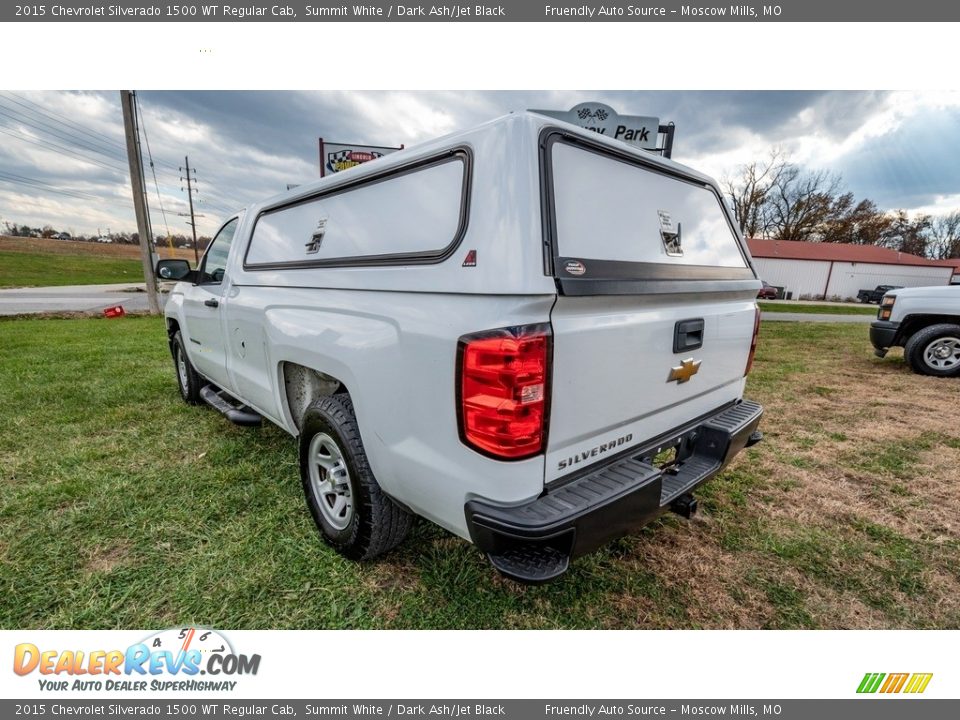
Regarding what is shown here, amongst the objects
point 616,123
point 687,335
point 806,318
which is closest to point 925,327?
point 616,123

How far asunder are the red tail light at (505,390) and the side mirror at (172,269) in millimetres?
3443

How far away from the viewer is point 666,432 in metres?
2.23

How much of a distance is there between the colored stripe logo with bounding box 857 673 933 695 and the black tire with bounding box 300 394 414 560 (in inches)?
80.9

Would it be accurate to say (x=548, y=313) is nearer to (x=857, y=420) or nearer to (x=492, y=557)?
(x=492, y=557)

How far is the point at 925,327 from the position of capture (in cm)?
646

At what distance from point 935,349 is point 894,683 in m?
6.88

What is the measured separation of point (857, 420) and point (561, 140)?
4878mm

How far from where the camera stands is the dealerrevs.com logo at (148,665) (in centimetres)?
179

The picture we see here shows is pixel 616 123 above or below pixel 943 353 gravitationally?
above

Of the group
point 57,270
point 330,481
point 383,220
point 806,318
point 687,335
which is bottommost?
point 806,318

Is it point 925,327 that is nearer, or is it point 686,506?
point 686,506

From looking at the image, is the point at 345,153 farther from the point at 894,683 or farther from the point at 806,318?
the point at 806,318

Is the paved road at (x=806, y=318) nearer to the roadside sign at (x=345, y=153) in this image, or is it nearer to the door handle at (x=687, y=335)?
the roadside sign at (x=345, y=153)

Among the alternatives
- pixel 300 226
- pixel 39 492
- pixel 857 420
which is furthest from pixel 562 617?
pixel 857 420
